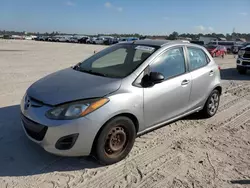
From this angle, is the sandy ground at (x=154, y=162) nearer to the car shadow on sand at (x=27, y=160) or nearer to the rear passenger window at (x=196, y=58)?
the car shadow on sand at (x=27, y=160)

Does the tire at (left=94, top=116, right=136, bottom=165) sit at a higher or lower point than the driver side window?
lower

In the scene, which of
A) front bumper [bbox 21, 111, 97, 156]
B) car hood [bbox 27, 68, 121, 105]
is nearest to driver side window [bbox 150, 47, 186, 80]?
car hood [bbox 27, 68, 121, 105]

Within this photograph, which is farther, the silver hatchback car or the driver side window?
the driver side window

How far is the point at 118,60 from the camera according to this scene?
4.75m

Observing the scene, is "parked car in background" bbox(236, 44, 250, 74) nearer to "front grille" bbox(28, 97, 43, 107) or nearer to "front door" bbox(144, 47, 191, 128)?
"front door" bbox(144, 47, 191, 128)

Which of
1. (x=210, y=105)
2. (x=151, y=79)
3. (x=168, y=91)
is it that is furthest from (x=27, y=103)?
(x=210, y=105)

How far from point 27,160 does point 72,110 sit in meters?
1.11

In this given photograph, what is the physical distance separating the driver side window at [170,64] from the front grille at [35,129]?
1863 millimetres

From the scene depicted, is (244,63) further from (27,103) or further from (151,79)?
(27,103)

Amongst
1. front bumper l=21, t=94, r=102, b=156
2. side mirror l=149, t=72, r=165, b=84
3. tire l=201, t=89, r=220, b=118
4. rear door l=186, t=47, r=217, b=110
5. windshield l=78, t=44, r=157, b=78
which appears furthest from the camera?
tire l=201, t=89, r=220, b=118

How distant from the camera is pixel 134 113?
141 inches

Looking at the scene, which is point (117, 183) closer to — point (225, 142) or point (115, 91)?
Result: point (115, 91)

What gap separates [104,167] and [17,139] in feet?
5.44

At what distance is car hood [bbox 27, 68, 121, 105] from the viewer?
3.26 metres
